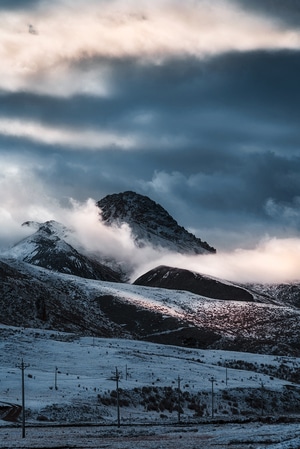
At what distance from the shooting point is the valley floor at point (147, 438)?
177ft

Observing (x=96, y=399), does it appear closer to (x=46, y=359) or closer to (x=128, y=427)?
(x=128, y=427)

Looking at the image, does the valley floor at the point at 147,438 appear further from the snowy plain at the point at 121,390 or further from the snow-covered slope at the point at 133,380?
the snow-covered slope at the point at 133,380

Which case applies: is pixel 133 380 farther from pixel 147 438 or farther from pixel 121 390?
pixel 147 438

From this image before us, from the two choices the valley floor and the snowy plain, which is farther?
the snowy plain

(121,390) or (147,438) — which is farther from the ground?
(121,390)

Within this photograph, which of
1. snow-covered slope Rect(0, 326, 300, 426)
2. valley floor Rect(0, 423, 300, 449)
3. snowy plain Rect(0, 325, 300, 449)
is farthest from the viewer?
snow-covered slope Rect(0, 326, 300, 426)

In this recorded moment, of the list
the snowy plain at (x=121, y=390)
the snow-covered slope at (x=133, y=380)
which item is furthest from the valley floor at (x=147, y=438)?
the snow-covered slope at (x=133, y=380)

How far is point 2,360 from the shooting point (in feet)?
433

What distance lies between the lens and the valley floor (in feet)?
177

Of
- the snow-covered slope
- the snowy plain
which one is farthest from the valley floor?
the snow-covered slope

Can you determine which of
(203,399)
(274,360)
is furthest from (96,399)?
(274,360)

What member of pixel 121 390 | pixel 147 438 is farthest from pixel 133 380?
pixel 147 438

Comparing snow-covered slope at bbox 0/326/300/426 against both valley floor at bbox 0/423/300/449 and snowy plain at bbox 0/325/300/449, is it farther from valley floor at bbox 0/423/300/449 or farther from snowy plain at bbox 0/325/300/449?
valley floor at bbox 0/423/300/449

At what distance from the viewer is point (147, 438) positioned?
210 feet
